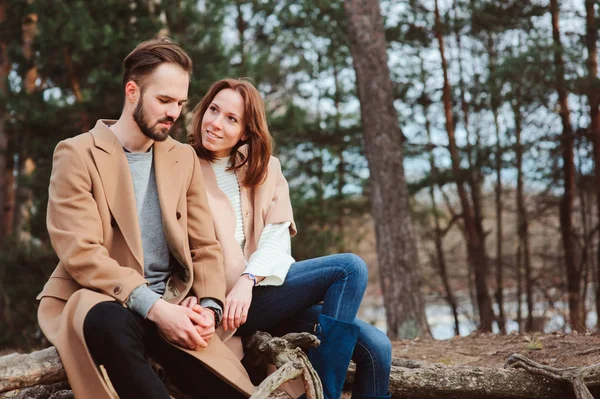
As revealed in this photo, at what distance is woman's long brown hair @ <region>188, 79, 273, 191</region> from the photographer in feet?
9.88

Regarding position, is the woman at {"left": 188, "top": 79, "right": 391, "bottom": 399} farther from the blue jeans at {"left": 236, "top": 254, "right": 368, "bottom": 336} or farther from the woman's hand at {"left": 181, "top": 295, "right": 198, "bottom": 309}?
the woman's hand at {"left": 181, "top": 295, "right": 198, "bottom": 309}

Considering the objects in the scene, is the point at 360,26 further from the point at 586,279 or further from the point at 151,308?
the point at 586,279

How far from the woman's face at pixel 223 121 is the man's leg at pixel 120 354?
106cm

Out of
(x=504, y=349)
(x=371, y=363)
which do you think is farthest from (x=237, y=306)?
(x=504, y=349)

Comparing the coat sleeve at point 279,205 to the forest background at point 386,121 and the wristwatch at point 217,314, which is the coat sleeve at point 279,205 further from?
the forest background at point 386,121

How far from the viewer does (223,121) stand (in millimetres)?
2988

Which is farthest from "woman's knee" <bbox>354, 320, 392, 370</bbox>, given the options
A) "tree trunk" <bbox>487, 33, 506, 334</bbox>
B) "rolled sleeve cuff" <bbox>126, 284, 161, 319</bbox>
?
"tree trunk" <bbox>487, 33, 506, 334</bbox>

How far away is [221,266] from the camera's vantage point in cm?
269

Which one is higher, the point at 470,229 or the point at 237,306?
the point at 237,306

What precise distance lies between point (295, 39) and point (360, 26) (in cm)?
702

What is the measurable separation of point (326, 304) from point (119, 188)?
1000mm

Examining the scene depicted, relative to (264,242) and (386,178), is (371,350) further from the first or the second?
(386,178)

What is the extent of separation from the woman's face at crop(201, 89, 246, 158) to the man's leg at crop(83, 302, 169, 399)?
106 centimetres

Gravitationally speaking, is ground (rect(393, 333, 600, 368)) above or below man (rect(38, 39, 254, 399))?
below
